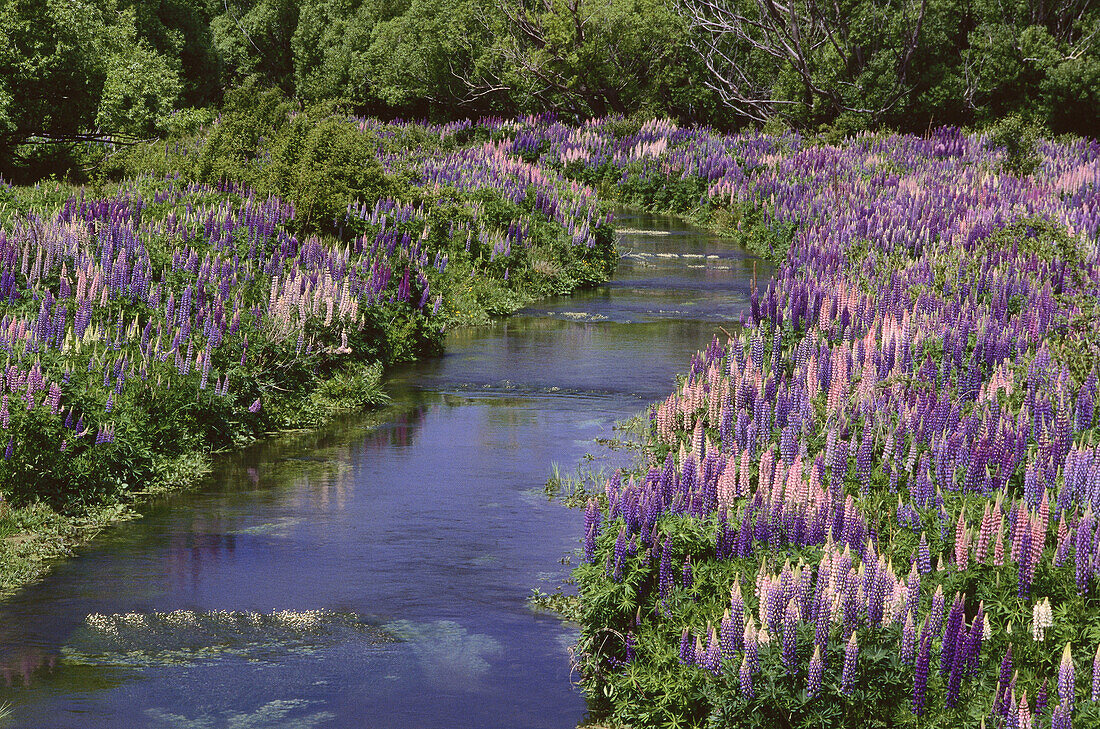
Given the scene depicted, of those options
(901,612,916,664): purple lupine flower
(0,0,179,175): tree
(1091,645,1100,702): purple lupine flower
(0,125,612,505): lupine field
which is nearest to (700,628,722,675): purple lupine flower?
(901,612,916,664): purple lupine flower

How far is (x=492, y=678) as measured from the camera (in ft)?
23.1

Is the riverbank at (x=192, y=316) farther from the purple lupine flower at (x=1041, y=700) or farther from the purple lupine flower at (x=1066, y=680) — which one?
the purple lupine flower at (x=1066, y=680)

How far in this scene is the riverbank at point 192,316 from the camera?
31.0ft

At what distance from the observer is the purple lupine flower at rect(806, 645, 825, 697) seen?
5676 mm

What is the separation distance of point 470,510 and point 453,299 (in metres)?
8.83

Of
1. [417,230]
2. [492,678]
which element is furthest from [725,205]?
[492,678]

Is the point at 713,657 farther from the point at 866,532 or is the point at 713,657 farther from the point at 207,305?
the point at 207,305

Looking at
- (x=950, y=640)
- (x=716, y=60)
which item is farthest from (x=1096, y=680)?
(x=716, y=60)

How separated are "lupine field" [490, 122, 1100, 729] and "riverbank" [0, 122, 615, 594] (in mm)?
3743

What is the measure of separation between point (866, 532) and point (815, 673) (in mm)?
1383

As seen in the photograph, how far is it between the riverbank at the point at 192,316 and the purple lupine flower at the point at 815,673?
5.10 m

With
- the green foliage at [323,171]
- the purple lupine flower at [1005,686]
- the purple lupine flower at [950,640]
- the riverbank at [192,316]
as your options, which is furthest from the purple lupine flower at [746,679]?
the green foliage at [323,171]

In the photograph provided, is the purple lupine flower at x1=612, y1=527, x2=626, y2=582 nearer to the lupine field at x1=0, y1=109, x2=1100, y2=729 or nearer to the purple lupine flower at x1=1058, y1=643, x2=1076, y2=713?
the lupine field at x1=0, y1=109, x2=1100, y2=729

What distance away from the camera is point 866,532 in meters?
6.88
